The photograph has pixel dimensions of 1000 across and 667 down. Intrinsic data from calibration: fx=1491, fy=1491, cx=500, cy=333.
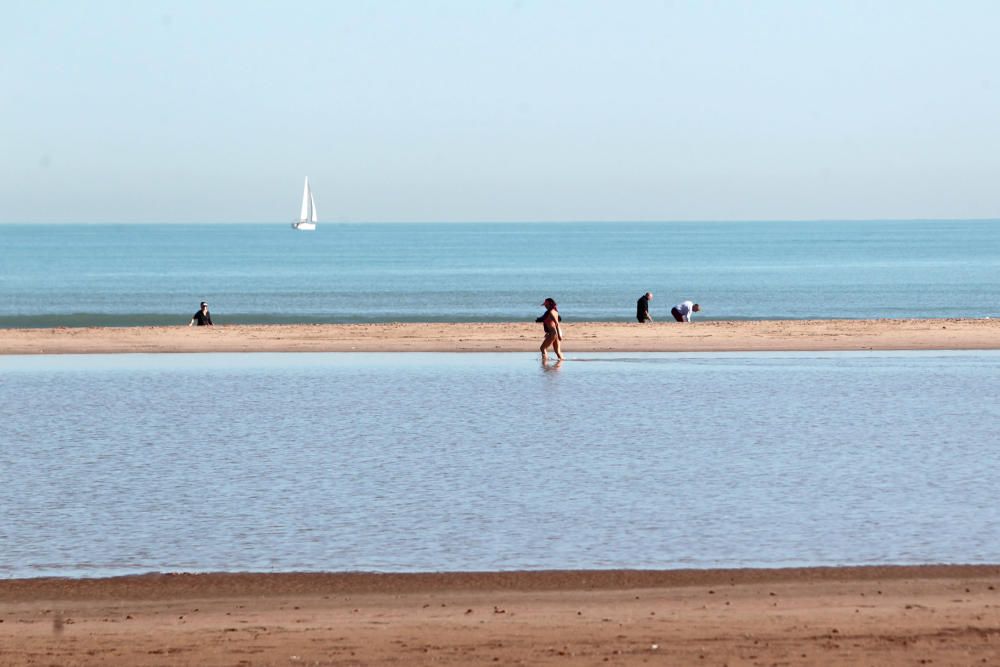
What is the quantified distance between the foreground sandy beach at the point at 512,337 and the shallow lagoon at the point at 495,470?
7211 millimetres

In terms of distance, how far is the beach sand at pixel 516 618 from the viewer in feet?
32.4

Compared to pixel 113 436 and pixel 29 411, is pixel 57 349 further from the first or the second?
pixel 113 436

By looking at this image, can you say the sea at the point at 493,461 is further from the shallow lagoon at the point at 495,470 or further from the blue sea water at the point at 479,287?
the blue sea water at the point at 479,287

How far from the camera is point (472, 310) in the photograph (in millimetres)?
66938

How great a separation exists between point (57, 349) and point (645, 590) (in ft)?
104

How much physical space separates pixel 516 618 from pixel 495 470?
780 centimetres

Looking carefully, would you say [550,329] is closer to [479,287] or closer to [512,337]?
[512,337]

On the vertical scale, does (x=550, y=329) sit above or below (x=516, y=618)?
above

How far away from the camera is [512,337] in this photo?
4275 cm

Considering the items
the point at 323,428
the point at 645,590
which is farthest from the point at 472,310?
the point at 645,590

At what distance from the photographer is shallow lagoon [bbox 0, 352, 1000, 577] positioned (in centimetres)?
1385

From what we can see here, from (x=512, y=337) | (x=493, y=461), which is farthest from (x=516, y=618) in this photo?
(x=512, y=337)

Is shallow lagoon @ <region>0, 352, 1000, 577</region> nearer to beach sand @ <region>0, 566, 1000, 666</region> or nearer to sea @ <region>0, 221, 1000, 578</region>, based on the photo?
sea @ <region>0, 221, 1000, 578</region>

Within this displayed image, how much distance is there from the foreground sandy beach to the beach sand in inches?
1080
